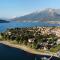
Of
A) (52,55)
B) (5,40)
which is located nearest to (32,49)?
(52,55)

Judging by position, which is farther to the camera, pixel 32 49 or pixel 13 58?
pixel 32 49

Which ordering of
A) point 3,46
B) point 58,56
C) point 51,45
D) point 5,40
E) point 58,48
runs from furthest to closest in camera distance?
1. point 5,40
2. point 3,46
3. point 51,45
4. point 58,48
5. point 58,56

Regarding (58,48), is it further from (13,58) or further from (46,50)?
(13,58)

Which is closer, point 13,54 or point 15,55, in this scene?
point 15,55

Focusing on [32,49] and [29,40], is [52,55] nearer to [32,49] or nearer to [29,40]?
[32,49]

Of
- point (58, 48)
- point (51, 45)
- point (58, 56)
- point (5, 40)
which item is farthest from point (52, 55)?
point (5, 40)

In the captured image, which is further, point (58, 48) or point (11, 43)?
point (11, 43)

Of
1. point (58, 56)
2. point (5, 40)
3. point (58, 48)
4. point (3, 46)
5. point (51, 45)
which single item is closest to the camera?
point (58, 56)
